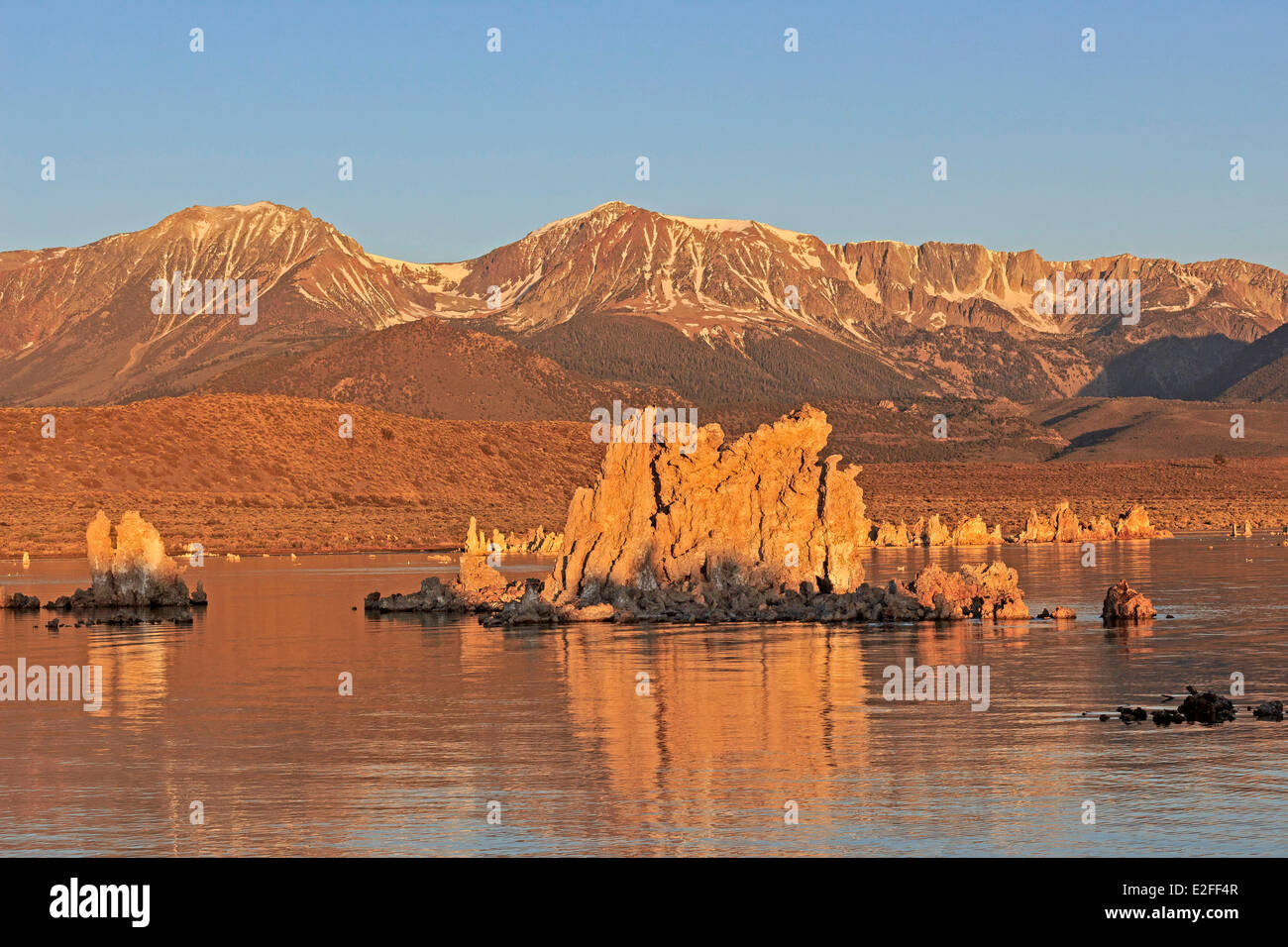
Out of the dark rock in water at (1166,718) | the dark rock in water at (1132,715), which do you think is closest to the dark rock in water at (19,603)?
the dark rock in water at (1132,715)

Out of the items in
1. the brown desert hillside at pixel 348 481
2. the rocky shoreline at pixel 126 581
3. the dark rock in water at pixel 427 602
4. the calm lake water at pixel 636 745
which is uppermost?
the brown desert hillside at pixel 348 481

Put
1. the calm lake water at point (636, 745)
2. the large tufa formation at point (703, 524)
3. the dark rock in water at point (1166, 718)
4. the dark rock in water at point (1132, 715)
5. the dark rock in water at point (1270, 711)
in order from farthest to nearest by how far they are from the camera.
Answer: the large tufa formation at point (703, 524) < the dark rock in water at point (1270, 711) < the dark rock in water at point (1132, 715) < the dark rock in water at point (1166, 718) < the calm lake water at point (636, 745)

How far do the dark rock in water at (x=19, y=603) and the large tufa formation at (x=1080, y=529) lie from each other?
59.2 meters

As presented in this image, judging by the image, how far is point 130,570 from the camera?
53.2 m

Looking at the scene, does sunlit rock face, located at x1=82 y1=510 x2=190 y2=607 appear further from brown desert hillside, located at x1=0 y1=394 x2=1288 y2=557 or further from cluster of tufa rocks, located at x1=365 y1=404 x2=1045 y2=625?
brown desert hillside, located at x1=0 y1=394 x2=1288 y2=557

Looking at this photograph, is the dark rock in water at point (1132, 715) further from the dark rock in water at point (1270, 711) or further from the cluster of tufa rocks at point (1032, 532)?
the cluster of tufa rocks at point (1032, 532)

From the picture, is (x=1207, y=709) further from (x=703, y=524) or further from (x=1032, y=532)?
(x=1032, y=532)

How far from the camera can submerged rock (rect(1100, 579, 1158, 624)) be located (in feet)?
147

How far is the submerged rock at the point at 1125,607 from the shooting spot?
44906 mm

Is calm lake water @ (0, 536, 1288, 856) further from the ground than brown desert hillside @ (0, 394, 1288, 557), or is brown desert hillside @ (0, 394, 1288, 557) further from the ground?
brown desert hillside @ (0, 394, 1288, 557)

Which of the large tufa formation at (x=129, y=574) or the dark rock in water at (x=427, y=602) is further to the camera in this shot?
the large tufa formation at (x=129, y=574)

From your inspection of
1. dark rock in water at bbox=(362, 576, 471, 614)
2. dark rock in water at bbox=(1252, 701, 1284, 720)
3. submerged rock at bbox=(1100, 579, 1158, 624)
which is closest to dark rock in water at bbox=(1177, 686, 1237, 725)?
dark rock in water at bbox=(1252, 701, 1284, 720)

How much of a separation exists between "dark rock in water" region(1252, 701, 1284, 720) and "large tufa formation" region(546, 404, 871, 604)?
69.7 feet
